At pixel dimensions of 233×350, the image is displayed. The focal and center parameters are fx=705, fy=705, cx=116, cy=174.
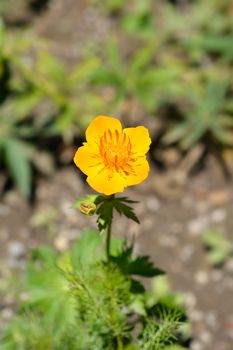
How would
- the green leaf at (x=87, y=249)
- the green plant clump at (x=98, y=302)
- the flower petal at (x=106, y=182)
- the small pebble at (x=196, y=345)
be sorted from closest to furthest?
the flower petal at (x=106, y=182), the green plant clump at (x=98, y=302), the green leaf at (x=87, y=249), the small pebble at (x=196, y=345)

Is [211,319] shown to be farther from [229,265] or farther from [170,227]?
[170,227]

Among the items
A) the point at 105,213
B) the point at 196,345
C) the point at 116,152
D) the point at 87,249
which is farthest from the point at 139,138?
the point at 196,345

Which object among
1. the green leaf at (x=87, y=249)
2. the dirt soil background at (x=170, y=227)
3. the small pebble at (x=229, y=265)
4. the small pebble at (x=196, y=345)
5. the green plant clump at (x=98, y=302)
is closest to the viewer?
the green plant clump at (x=98, y=302)

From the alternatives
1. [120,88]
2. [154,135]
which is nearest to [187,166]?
[154,135]

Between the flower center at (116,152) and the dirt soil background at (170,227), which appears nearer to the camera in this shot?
the flower center at (116,152)

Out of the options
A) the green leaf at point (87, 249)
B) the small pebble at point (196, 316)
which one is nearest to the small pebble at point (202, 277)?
the small pebble at point (196, 316)

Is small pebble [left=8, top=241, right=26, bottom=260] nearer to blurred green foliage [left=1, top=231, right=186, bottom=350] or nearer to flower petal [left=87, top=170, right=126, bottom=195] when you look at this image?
blurred green foliage [left=1, top=231, right=186, bottom=350]

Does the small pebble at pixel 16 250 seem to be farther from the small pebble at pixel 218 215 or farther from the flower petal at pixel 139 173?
the flower petal at pixel 139 173
